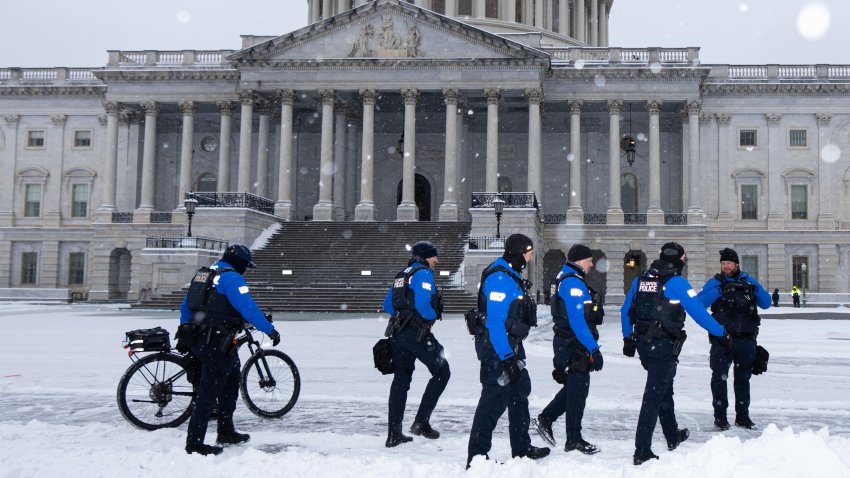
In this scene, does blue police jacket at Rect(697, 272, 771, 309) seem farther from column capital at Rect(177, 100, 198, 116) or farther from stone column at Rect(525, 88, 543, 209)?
column capital at Rect(177, 100, 198, 116)

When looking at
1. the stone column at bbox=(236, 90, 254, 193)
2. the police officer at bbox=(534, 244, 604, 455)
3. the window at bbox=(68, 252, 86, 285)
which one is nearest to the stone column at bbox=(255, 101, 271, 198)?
the stone column at bbox=(236, 90, 254, 193)

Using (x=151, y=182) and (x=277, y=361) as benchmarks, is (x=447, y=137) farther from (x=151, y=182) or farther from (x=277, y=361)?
(x=277, y=361)

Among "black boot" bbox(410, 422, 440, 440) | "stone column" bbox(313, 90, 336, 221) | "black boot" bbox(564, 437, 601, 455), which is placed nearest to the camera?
"black boot" bbox(564, 437, 601, 455)

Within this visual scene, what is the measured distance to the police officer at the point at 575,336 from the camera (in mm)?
6695

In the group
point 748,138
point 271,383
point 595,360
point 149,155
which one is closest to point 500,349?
point 595,360

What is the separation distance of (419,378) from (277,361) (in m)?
3.43

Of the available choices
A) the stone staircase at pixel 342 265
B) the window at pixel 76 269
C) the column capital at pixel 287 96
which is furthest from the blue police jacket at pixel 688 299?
the window at pixel 76 269

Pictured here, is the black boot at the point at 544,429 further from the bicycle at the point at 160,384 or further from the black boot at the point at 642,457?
the bicycle at the point at 160,384

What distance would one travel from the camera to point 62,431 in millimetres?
7637

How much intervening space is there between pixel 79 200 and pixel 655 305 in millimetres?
50683

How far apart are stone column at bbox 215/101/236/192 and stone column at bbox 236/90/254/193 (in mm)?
1734

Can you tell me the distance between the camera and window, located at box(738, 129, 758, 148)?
47.0 meters

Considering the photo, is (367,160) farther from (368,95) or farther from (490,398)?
(490,398)

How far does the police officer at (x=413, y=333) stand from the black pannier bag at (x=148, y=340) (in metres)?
2.35
